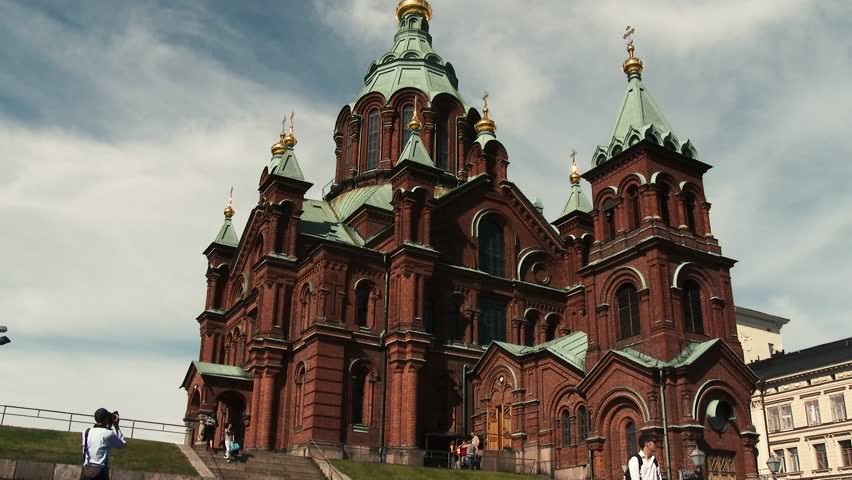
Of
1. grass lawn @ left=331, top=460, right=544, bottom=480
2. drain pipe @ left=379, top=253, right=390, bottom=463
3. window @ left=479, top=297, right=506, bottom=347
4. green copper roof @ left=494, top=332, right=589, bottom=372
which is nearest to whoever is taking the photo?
grass lawn @ left=331, top=460, right=544, bottom=480

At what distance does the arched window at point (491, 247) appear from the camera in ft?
139

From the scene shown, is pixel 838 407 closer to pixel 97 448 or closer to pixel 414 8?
pixel 414 8

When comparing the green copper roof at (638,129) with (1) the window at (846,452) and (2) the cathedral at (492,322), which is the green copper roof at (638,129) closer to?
(2) the cathedral at (492,322)

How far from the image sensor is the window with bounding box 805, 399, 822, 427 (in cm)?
4812

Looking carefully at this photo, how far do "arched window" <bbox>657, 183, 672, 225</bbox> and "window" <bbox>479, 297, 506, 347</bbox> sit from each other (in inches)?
418

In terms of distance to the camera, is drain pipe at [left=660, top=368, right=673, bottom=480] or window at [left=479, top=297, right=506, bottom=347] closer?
drain pipe at [left=660, top=368, right=673, bottom=480]

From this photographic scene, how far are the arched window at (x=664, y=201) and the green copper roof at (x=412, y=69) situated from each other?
738 inches

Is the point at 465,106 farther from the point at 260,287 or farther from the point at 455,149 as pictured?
the point at 260,287

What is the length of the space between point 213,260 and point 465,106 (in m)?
18.1

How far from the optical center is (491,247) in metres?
43.2

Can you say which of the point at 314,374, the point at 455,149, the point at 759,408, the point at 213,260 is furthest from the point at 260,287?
the point at 759,408

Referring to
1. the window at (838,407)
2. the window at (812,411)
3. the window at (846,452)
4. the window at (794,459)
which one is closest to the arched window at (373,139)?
the window at (812,411)

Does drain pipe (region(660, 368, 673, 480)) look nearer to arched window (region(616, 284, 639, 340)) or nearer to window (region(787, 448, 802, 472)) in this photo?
arched window (region(616, 284, 639, 340))

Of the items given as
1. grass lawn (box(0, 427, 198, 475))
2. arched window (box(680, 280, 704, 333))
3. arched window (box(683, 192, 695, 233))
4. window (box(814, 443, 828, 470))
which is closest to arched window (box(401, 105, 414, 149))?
arched window (box(683, 192, 695, 233))
